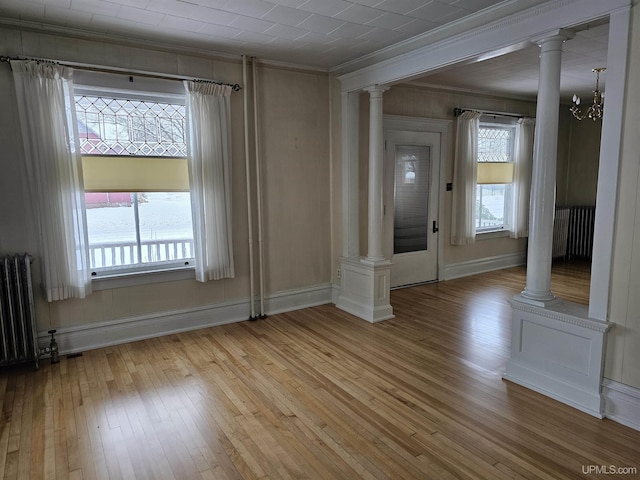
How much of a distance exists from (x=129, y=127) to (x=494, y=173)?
Answer: 541 cm

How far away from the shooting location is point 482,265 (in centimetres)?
695

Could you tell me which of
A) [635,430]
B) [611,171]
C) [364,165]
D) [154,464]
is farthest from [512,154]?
[154,464]

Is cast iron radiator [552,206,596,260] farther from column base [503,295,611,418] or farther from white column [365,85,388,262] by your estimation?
column base [503,295,611,418]

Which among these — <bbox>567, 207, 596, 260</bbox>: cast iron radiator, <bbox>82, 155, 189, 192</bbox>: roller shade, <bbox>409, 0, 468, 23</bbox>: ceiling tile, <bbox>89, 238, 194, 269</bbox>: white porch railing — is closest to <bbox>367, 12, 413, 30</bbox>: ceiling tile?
<bbox>409, 0, 468, 23</bbox>: ceiling tile

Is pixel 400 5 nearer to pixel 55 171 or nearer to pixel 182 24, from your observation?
pixel 182 24

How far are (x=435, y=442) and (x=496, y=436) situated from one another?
15.2 inches

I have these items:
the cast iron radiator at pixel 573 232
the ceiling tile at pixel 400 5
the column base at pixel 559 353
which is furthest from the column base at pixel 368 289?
the cast iron radiator at pixel 573 232

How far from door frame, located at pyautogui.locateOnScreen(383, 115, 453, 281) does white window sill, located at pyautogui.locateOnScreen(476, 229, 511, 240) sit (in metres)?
0.82

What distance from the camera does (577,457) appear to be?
7.78 ft

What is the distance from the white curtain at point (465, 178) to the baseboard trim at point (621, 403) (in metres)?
3.81

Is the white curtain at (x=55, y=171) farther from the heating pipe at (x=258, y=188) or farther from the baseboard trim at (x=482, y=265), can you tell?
the baseboard trim at (x=482, y=265)

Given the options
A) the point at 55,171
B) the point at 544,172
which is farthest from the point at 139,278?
the point at 544,172

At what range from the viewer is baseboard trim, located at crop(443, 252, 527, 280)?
656 centimetres

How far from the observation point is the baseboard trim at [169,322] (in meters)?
3.92
